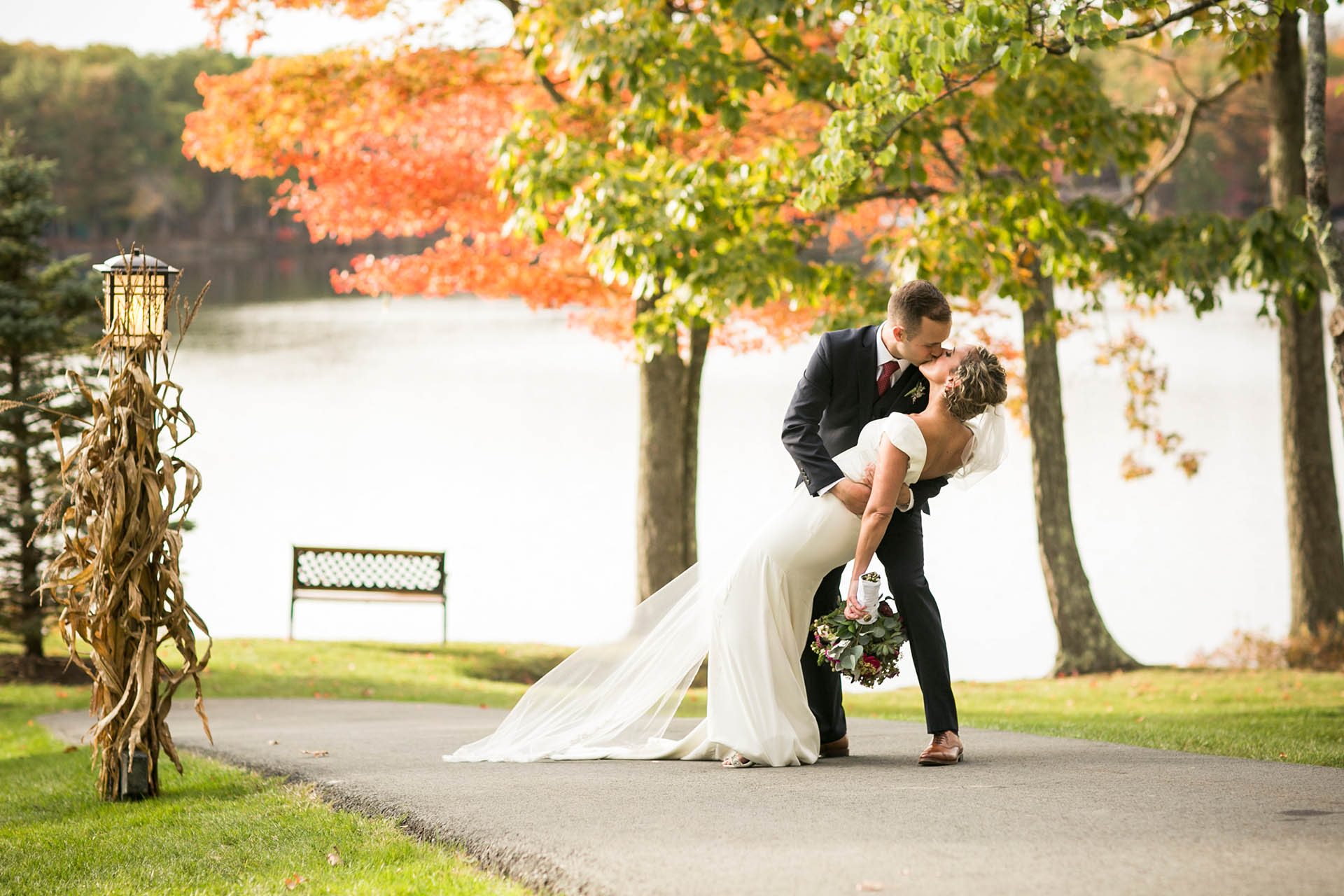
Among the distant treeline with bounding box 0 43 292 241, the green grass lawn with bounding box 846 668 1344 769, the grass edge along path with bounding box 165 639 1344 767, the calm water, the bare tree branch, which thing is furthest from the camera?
the distant treeline with bounding box 0 43 292 241

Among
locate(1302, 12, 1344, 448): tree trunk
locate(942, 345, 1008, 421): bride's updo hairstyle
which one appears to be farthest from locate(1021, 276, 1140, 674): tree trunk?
locate(942, 345, 1008, 421): bride's updo hairstyle

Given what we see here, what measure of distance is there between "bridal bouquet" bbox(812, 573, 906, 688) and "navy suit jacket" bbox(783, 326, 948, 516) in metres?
0.47

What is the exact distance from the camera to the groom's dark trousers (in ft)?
17.0

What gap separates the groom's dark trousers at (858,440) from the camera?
5168 mm

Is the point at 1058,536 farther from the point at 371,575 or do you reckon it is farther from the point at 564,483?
the point at 564,483

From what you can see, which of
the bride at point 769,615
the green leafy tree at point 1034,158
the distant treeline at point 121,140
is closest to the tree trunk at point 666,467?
the green leafy tree at point 1034,158

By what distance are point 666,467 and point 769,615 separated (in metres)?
7.75

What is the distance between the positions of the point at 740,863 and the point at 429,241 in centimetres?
4576

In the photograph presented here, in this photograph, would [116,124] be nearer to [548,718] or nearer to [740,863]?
[548,718]

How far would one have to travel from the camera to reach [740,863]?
141 inches

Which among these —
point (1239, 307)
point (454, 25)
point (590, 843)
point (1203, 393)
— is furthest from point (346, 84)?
point (1239, 307)

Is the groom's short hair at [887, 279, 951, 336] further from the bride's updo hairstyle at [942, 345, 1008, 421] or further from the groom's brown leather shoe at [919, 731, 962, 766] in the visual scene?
the groom's brown leather shoe at [919, 731, 962, 766]

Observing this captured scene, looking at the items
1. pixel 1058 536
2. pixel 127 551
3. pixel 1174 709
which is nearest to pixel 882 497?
pixel 127 551

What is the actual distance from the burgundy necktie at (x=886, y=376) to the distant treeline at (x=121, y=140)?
105 ft
